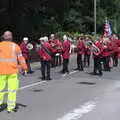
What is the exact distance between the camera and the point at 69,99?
13805 millimetres

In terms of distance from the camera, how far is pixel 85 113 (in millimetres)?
11469

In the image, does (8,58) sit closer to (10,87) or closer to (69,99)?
(10,87)

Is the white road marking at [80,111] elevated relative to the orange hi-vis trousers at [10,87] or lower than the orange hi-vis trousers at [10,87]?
lower

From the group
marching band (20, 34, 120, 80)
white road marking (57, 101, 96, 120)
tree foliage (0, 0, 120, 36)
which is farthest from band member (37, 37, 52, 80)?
tree foliage (0, 0, 120, 36)

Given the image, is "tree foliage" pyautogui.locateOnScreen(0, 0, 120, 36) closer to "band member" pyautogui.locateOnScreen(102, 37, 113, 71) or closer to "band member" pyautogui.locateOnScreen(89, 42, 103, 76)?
"band member" pyautogui.locateOnScreen(102, 37, 113, 71)

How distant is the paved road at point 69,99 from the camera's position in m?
11.2

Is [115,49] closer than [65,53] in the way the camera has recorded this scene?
No

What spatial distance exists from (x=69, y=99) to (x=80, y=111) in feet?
6.79

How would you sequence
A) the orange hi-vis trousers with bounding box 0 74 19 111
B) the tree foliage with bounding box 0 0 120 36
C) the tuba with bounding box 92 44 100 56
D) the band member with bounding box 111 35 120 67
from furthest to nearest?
the tree foliage with bounding box 0 0 120 36
the band member with bounding box 111 35 120 67
the tuba with bounding box 92 44 100 56
the orange hi-vis trousers with bounding box 0 74 19 111

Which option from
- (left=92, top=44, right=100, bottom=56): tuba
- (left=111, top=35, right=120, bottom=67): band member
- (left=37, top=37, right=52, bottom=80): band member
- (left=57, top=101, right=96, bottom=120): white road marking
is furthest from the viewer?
(left=111, top=35, right=120, bottom=67): band member

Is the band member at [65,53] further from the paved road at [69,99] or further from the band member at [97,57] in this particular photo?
the paved road at [69,99]

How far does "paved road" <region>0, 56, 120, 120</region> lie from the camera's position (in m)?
11.2

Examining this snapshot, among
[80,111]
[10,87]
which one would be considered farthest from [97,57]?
[10,87]

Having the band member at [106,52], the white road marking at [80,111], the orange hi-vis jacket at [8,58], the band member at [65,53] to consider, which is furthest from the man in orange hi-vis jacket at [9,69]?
the band member at [106,52]
